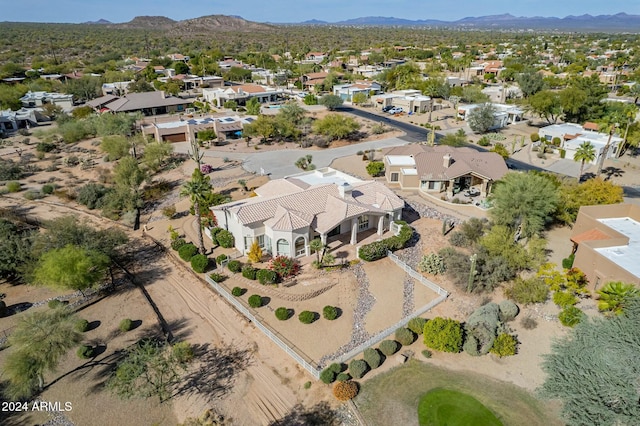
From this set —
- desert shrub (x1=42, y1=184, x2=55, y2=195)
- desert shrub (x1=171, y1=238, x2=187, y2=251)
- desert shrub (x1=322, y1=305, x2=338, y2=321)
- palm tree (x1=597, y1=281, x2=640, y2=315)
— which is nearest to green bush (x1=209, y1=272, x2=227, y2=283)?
desert shrub (x1=171, y1=238, x2=187, y2=251)

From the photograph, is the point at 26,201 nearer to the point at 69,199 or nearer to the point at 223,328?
the point at 69,199

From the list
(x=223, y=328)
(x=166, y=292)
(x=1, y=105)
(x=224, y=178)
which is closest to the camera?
(x=223, y=328)

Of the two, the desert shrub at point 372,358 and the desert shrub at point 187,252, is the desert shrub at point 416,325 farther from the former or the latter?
the desert shrub at point 187,252

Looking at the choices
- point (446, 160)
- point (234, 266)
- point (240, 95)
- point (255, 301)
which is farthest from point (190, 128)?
point (255, 301)

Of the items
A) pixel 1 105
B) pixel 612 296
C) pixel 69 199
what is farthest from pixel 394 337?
pixel 1 105

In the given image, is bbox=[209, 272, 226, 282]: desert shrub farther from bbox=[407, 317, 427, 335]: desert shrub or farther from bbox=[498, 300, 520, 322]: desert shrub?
bbox=[498, 300, 520, 322]: desert shrub

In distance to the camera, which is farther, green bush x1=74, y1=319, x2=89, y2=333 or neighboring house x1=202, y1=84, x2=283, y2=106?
neighboring house x1=202, y1=84, x2=283, y2=106

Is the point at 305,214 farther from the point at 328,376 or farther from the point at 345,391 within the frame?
the point at 345,391

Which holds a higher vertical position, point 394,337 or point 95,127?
point 95,127
